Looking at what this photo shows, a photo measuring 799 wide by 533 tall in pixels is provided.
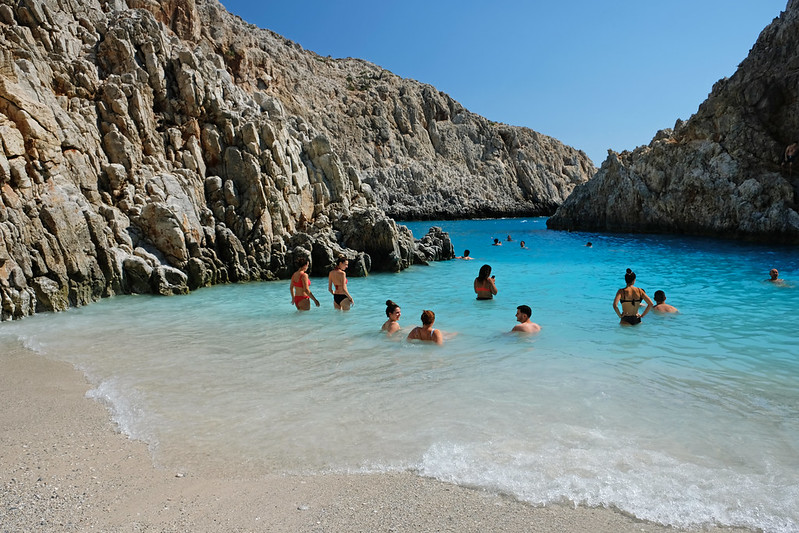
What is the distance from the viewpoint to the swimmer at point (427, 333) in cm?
973

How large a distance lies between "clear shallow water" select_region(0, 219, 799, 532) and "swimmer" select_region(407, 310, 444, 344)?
29cm

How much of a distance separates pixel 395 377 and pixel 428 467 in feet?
9.63

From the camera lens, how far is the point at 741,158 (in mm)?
34906

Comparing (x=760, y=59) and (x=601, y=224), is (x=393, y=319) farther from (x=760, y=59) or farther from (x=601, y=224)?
(x=601, y=224)

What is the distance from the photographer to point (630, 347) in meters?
9.52

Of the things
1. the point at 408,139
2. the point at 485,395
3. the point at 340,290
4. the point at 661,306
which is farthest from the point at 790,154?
the point at 408,139

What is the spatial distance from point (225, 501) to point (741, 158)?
41.6 metres

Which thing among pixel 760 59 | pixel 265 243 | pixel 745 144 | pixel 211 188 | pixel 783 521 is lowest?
pixel 783 521

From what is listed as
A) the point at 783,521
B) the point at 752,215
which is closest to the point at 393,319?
the point at 783,521

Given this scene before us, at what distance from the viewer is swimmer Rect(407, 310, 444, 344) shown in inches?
383

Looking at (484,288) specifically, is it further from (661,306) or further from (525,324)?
(661,306)

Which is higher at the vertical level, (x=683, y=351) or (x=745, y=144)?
(x=745, y=144)

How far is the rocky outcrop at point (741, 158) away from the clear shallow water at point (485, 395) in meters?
23.8

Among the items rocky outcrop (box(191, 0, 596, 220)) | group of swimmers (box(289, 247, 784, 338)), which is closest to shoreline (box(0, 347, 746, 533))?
group of swimmers (box(289, 247, 784, 338))
